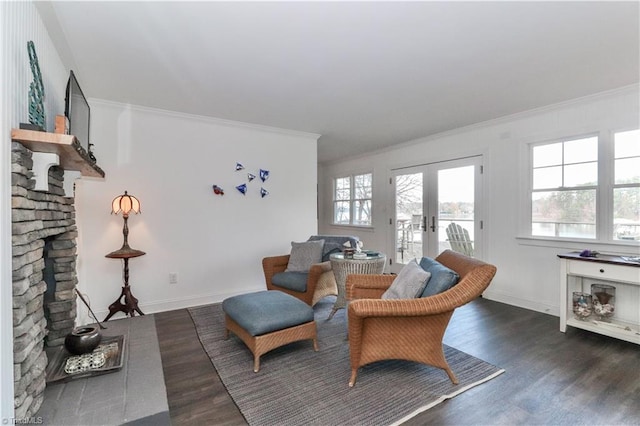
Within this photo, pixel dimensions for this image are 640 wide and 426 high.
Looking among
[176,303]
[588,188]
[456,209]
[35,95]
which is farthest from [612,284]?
[35,95]

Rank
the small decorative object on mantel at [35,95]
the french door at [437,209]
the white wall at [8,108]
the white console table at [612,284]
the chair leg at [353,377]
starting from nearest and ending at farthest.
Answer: the white wall at [8,108], the small decorative object on mantel at [35,95], the chair leg at [353,377], the white console table at [612,284], the french door at [437,209]

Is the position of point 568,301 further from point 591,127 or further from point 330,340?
point 330,340

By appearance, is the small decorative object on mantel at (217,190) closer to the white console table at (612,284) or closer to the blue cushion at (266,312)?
→ the blue cushion at (266,312)

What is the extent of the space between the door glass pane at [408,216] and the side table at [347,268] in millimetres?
2072

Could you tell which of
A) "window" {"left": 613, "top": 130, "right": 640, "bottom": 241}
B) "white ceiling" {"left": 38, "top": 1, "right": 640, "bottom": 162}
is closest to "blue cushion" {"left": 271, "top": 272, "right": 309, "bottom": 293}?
"white ceiling" {"left": 38, "top": 1, "right": 640, "bottom": 162}

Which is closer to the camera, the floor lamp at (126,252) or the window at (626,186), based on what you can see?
the window at (626,186)

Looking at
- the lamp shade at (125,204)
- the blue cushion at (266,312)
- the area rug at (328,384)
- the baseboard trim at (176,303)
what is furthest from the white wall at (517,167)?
the lamp shade at (125,204)

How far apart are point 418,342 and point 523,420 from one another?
0.67 metres

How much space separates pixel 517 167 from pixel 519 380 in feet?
8.72

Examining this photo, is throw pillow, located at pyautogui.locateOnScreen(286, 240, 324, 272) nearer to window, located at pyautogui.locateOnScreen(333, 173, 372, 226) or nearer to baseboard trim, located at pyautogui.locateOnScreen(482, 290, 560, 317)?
baseboard trim, located at pyautogui.locateOnScreen(482, 290, 560, 317)

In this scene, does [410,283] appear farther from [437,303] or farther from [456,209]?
[456,209]

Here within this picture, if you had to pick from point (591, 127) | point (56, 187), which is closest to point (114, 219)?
point (56, 187)

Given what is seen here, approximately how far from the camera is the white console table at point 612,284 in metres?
2.64

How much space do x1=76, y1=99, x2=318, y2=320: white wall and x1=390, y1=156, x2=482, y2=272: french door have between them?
6.28 feet
